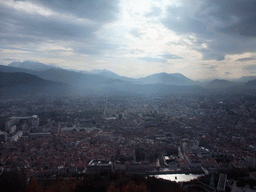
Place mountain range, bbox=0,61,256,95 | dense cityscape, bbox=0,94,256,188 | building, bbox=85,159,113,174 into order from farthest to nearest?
mountain range, bbox=0,61,256,95 < dense cityscape, bbox=0,94,256,188 < building, bbox=85,159,113,174

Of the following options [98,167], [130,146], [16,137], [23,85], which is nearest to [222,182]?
[98,167]

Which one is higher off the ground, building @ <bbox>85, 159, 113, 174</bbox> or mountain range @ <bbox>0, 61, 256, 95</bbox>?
mountain range @ <bbox>0, 61, 256, 95</bbox>

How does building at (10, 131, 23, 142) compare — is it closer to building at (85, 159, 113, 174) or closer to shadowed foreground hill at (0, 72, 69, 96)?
building at (85, 159, 113, 174)

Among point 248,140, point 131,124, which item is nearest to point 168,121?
point 131,124

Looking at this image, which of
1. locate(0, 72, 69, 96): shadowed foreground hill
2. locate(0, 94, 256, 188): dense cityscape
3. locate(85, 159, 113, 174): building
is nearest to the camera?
locate(85, 159, 113, 174): building

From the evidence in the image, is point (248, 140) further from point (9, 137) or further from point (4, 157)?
point (9, 137)

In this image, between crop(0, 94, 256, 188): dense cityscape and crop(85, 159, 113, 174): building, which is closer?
crop(85, 159, 113, 174): building

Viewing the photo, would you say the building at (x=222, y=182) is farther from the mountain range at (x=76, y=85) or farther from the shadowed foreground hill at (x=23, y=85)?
the mountain range at (x=76, y=85)

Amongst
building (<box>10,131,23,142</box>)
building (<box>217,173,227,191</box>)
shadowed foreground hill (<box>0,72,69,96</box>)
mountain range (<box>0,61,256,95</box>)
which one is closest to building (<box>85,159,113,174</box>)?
building (<box>217,173,227,191</box>)

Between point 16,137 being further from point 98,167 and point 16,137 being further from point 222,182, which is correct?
point 222,182
